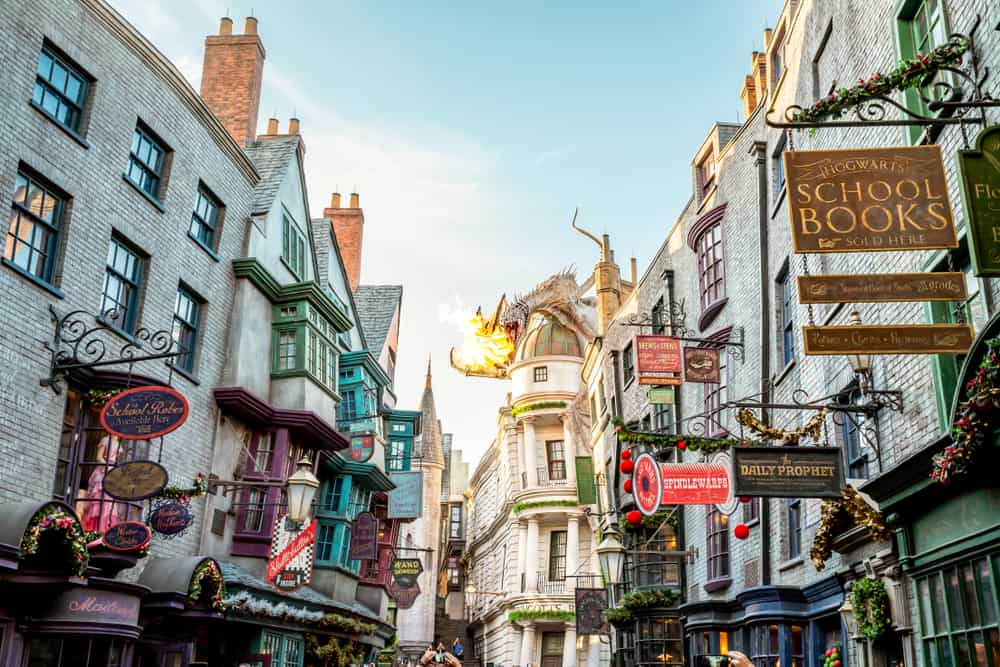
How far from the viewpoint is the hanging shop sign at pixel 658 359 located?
23.2 metres

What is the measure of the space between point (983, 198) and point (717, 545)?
57.9 ft

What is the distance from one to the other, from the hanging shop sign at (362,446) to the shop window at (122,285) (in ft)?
38.5

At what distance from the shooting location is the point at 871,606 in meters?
12.6

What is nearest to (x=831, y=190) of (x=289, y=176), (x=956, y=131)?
(x=956, y=131)

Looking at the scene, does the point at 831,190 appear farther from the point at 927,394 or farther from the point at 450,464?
the point at 450,464

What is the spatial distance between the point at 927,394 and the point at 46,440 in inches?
549

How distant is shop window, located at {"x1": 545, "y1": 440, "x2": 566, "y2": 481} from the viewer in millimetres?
49875

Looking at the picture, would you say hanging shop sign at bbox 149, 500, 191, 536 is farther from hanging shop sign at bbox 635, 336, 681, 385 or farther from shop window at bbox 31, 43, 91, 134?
hanging shop sign at bbox 635, 336, 681, 385

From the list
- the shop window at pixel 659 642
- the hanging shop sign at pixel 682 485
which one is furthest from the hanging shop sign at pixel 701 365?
the shop window at pixel 659 642

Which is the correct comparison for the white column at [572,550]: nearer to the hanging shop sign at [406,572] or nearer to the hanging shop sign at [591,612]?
the hanging shop sign at [591,612]

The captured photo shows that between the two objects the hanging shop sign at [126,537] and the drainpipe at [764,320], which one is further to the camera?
the drainpipe at [764,320]

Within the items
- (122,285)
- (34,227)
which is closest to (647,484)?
(122,285)

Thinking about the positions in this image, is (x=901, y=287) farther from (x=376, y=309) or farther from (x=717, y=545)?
(x=376, y=309)

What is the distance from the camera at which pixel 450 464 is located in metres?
85.2
